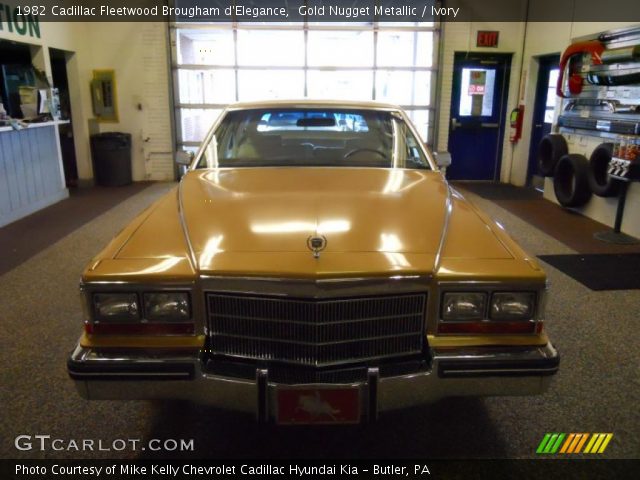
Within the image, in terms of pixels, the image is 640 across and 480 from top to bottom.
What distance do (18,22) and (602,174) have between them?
7906 millimetres

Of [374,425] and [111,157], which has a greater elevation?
[111,157]

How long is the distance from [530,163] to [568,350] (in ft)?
22.5

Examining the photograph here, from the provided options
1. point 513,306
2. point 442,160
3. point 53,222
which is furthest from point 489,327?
point 53,222

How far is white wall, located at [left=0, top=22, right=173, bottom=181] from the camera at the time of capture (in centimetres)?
885

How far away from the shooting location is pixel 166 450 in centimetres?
222

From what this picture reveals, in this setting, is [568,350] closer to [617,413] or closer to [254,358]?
[617,413]

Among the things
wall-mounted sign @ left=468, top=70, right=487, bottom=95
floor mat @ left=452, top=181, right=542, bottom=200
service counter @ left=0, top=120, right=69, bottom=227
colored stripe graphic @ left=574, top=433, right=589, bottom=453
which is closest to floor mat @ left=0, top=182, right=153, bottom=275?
service counter @ left=0, top=120, right=69, bottom=227

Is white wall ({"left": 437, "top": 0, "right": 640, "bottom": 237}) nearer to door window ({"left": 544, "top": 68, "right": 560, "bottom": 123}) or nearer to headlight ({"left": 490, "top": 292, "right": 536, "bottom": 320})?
Result: door window ({"left": 544, "top": 68, "right": 560, "bottom": 123})

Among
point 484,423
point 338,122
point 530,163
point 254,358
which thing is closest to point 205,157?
point 338,122

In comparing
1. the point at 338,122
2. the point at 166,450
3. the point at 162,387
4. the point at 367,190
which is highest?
the point at 338,122

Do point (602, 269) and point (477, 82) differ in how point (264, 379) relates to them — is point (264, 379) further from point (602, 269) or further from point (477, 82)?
point (477, 82)

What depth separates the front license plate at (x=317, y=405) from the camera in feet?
5.69

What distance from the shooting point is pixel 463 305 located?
1864 mm

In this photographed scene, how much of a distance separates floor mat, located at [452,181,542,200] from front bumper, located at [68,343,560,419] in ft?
21.9
